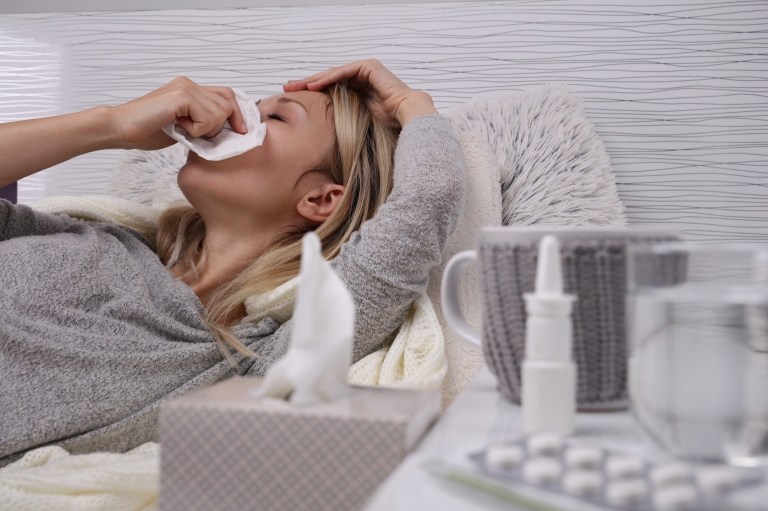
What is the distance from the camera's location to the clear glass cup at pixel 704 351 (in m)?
0.41

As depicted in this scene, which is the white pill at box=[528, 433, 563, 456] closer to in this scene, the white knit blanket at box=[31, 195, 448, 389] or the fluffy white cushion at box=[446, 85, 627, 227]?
→ the white knit blanket at box=[31, 195, 448, 389]

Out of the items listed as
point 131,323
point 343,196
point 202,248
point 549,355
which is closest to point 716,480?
point 549,355

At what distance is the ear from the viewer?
1.33m

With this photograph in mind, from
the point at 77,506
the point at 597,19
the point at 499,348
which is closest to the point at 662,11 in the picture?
the point at 597,19

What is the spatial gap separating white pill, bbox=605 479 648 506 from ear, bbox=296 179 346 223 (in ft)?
3.34

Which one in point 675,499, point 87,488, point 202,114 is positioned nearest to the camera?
point 675,499

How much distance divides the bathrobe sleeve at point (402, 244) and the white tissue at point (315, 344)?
1.59 ft

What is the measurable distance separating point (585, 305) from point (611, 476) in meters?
0.17

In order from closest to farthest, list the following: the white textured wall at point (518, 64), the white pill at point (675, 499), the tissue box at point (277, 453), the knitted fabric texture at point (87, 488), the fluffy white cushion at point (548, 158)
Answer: the white pill at point (675, 499) < the tissue box at point (277, 453) < the knitted fabric texture at point (87, 488) < the fluffy white cushion at point (548, 158) < the white textured wall at point (518, 64)

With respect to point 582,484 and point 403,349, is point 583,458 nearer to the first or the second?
point 582,484

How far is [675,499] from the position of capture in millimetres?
334

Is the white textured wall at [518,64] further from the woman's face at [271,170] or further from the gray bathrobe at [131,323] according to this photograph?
the gray bathrobe at [131,323]

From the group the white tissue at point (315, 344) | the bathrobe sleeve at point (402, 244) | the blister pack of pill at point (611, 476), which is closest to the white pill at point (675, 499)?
the blister pack of pill at point (611, 476)

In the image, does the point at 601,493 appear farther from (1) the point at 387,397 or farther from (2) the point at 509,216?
(2) the point at 509,216
